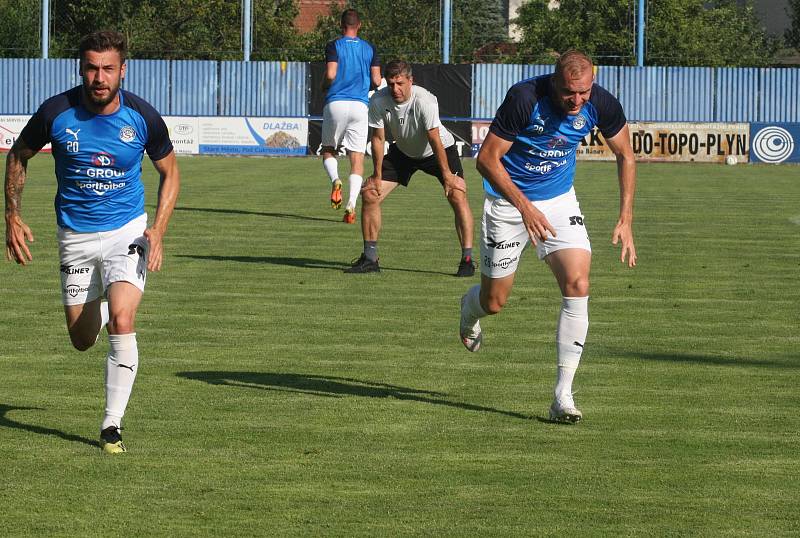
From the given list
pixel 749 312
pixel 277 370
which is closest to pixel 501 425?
pixel 277 370

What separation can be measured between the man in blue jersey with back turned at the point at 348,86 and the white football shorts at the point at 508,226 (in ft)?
31.6

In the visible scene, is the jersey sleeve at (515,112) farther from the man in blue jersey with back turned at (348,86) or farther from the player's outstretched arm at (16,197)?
the man in blue jersey with back turned at (348,86)

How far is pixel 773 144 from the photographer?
135ft

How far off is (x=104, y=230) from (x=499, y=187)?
2.07m

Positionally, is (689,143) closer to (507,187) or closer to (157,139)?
(507,187)

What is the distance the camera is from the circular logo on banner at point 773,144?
1612 inches

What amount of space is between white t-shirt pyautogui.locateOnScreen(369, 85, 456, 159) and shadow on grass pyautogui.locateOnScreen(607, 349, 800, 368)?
443cm

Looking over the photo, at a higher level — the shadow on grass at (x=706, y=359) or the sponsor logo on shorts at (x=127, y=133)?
the sponsor logo on shorts at (x=127, y=133)

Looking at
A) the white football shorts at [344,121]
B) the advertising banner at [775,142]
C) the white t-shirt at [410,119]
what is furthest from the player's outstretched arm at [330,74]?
the advertising banner at [775,142]

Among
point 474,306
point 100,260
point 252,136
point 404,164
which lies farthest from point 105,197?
point 252,136

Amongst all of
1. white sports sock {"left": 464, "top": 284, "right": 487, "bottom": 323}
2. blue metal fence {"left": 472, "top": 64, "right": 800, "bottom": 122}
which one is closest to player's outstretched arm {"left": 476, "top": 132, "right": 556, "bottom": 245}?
white sports sock {"left": 464, "top": 284, "right": 487, "bottom": 323}

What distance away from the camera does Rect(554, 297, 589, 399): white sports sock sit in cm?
773

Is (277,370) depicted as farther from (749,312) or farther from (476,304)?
(749,312)

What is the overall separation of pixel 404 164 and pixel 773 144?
94.0 feet
